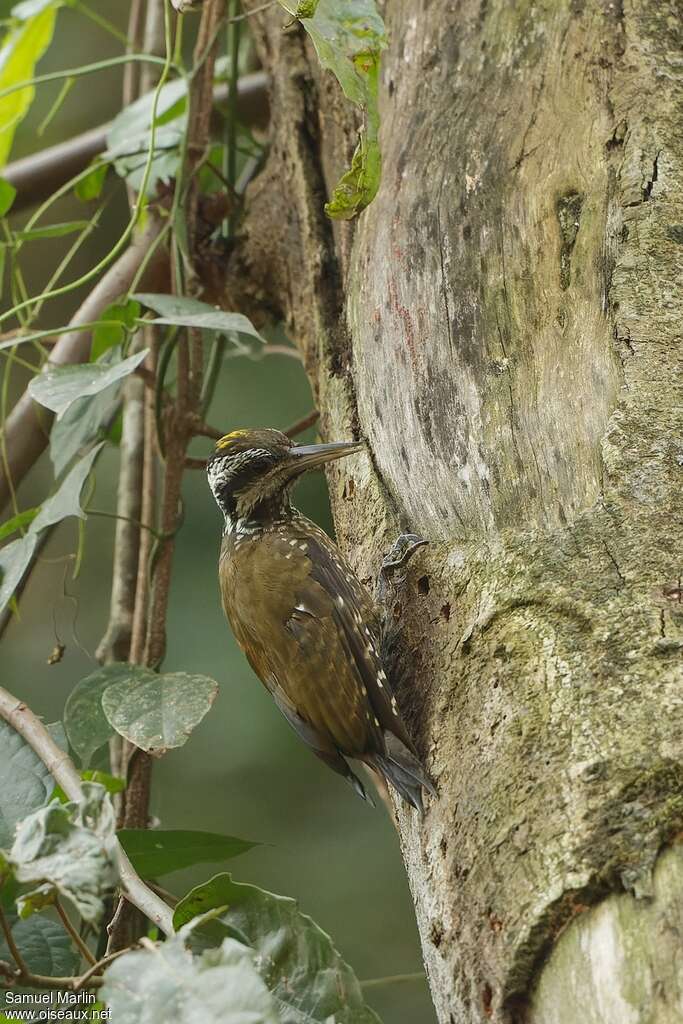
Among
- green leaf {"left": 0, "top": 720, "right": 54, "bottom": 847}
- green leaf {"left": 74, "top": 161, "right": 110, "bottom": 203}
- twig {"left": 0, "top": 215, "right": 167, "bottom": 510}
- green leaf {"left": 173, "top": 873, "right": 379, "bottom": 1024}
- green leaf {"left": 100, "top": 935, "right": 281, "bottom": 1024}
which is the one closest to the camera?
green leaf {"left": 100, "top": 935, "right": 281, "bottom": 1024}

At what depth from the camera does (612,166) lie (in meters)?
1.97

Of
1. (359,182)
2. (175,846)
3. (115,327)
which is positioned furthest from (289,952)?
(115,327)

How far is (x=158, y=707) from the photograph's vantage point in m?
2.09

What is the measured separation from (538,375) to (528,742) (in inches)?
26.2

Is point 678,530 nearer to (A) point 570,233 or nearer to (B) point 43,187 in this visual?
(A) point 570,233

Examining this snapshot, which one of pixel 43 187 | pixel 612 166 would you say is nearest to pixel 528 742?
pixel 612 166

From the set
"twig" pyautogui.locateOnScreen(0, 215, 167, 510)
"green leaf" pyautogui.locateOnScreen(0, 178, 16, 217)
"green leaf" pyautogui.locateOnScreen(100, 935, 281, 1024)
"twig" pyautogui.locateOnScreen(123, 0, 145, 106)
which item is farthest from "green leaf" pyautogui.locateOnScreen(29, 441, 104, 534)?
"twig" pyautogui.locateOnScreen(123, 0, 145, 106)

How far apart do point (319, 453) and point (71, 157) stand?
5.36 feet

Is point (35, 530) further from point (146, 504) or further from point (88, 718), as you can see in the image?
point (146, 504)

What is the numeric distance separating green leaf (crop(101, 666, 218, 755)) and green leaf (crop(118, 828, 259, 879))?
0.55 ft

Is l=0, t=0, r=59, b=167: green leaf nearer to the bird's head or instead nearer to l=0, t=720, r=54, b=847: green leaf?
the bird's head

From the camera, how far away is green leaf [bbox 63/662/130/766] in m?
2.21

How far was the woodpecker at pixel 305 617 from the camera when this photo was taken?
206cm

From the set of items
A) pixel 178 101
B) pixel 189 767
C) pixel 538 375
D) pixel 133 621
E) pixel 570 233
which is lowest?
Result: pixel 189 767
